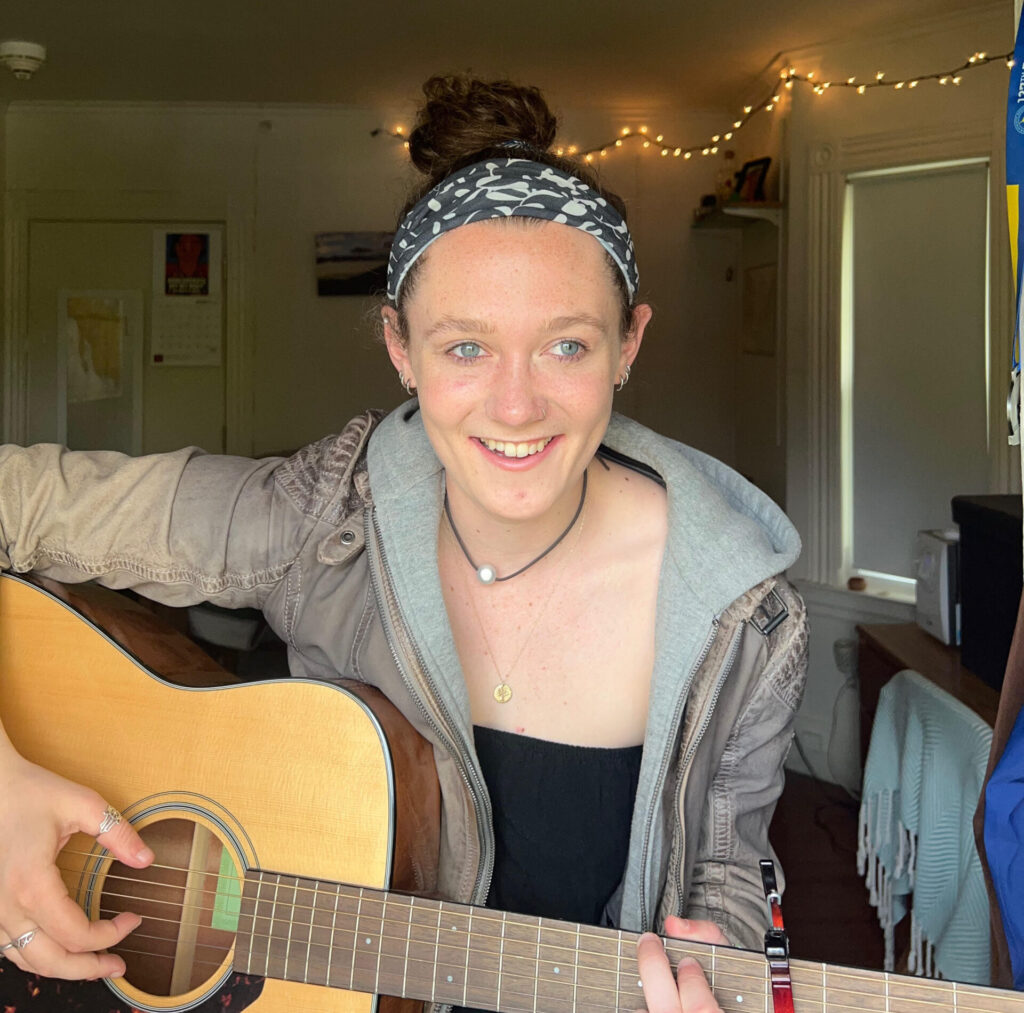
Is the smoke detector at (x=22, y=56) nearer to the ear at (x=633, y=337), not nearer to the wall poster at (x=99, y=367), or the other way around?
the wall poster at (x=99, y=367)

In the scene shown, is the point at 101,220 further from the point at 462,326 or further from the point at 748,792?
the point at 748,792

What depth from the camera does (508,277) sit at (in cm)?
125

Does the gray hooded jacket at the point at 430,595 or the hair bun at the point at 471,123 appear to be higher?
the hair bun at the point at 471,123

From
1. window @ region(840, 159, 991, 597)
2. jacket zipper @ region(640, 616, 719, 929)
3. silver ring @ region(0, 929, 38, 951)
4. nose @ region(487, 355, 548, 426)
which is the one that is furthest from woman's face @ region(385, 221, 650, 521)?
window @ region(840, 159, 991, 597)

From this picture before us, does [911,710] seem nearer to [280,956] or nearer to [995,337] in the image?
[995,337]

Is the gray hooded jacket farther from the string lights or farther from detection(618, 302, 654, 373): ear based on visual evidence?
the string lights

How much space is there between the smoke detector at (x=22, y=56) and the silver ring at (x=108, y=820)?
133 inches

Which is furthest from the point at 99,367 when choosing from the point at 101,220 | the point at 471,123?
the point at 471,123

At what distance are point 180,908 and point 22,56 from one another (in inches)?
138

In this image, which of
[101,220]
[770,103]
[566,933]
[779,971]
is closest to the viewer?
[779,971]

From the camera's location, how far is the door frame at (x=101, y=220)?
4945mm

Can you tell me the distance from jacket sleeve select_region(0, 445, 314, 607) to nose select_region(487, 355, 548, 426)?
299 millimetres

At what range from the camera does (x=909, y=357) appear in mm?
3723

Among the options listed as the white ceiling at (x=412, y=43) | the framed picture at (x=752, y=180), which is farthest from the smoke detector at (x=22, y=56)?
the framed picture at (x=752, y=180)
